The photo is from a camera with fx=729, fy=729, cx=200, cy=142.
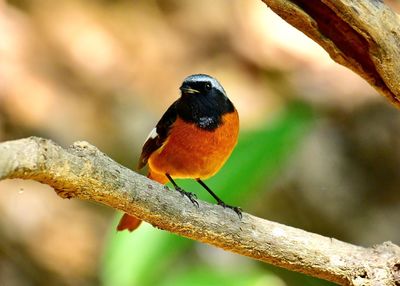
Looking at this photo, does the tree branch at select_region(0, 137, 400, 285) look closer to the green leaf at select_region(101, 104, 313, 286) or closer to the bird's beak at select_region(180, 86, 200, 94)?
the green leaf at select_region(101, 104, 313, 286)

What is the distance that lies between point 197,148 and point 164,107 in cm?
280

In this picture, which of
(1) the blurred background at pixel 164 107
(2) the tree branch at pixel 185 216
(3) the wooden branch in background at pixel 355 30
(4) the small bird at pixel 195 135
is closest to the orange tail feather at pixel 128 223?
(4) the small bird at pixel 195 135

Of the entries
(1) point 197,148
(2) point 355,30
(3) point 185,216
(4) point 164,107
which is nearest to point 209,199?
(1) point 197,148

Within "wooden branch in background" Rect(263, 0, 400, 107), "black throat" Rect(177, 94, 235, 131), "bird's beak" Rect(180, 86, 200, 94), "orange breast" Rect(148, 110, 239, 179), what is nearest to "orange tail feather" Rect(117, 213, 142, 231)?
"orange breast" Rect(148, 110, 239, 179)

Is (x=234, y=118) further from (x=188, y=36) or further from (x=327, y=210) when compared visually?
(x=188, y=36)

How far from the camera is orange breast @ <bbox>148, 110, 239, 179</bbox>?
3.49 m

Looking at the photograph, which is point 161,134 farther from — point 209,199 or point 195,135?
point 209,199

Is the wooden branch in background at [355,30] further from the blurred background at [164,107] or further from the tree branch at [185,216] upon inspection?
the blurred background at [164,107]

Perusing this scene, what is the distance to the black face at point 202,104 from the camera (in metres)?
3.54

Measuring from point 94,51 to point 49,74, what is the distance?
1.53 ft

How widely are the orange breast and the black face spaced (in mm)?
31

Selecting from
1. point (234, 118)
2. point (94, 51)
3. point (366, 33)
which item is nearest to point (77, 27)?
point (94, 51)

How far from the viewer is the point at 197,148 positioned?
350 cm

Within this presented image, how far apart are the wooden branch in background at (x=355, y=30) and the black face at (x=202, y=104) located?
2.75 feet
